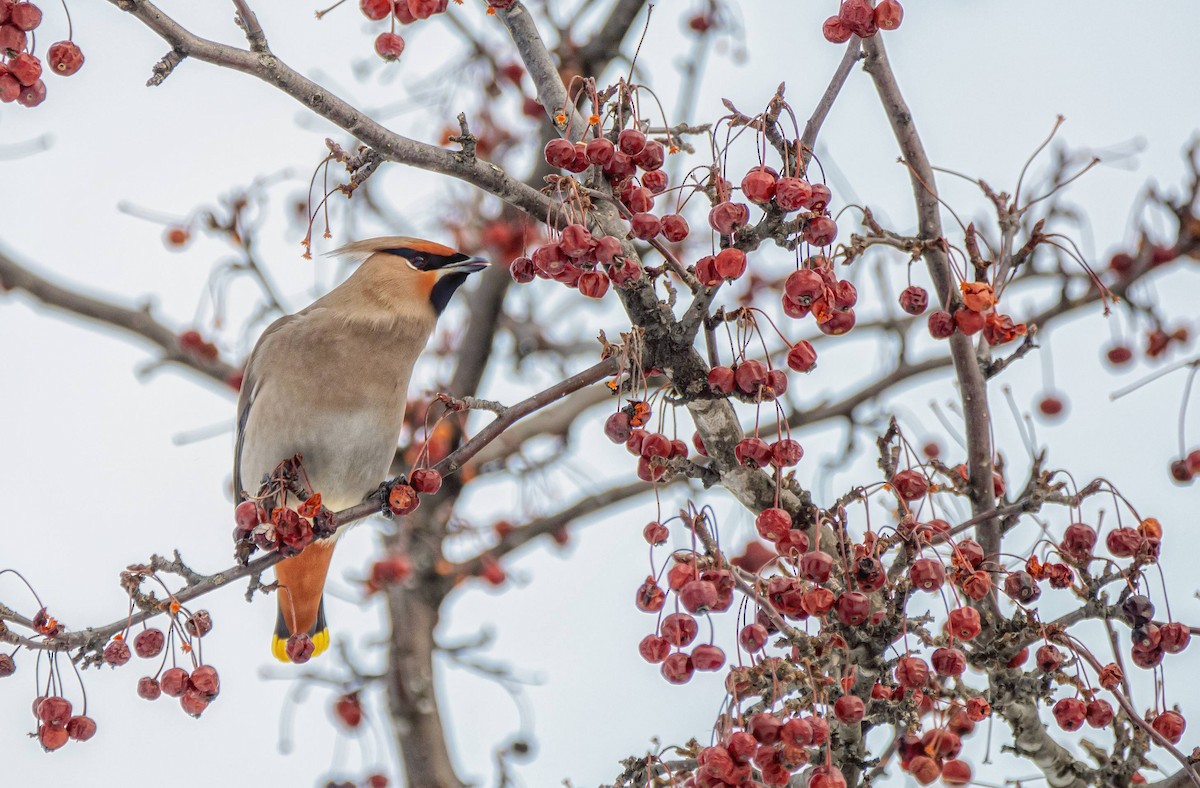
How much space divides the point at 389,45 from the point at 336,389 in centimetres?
125

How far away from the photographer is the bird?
11.4ft

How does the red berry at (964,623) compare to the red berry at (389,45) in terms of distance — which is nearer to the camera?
the red berry at (964,623)

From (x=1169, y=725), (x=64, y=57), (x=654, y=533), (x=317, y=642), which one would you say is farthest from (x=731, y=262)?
(x=317, y=642)

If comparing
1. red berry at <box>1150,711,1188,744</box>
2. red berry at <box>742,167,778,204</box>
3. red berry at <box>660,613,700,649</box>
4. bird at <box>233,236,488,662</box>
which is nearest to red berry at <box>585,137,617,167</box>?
red berry at <box>742,167,778,204</box>

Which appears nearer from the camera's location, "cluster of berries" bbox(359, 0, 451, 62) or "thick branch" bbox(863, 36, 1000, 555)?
"cluster of berries" bbox(359, 0, 451, 62)

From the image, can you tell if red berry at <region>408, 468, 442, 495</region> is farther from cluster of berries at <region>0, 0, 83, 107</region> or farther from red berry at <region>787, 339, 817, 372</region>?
cluster of berries at <region>0, 0, 83, 107</region>

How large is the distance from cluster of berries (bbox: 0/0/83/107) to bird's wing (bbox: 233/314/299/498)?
60.8 inches

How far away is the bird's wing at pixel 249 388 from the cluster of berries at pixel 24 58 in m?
1.54

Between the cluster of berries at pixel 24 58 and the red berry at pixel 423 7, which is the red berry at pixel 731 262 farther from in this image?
the cluster of berries at pixel 24 58

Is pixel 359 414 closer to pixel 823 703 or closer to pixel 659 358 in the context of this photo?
pixel 659 358

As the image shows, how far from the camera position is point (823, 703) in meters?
1.98

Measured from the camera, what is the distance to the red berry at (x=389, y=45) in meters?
2.45

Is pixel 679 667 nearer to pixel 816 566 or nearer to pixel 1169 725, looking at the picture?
pixel 816 566

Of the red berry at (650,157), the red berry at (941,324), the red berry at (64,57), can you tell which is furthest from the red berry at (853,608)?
the red berry at (64,57)
